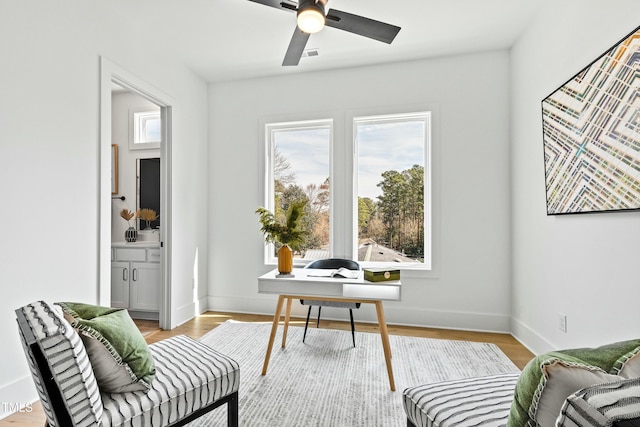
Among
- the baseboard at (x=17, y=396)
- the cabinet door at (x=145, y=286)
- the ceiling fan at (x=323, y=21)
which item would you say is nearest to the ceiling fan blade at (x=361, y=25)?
the ceiling fan at (x=323, y=21)

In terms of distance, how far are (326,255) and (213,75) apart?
96.6 inches

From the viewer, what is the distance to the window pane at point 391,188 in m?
3.71

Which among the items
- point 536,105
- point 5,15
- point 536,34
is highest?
point 536,34

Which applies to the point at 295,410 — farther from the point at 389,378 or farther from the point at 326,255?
the point at 326,255

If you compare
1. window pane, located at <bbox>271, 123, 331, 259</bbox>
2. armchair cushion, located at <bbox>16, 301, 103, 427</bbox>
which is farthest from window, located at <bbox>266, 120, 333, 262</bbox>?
armchair cushion, located at <bbox>16, 301, 103, 427</bbox>

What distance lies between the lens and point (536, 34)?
2.83 meters

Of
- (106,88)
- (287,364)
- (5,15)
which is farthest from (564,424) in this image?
(106,88)

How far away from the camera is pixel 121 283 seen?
3.77 m

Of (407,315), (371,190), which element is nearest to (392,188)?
(371,190)

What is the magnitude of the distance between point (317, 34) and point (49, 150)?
7.52 ft

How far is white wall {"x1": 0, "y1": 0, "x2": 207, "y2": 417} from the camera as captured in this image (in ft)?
6.57

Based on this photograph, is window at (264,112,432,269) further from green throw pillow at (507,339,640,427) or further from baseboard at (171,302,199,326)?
green throw pillow at (507,339,640,427)

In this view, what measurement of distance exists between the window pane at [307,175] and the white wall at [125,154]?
5.23ft

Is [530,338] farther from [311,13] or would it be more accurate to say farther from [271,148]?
[271,148]
